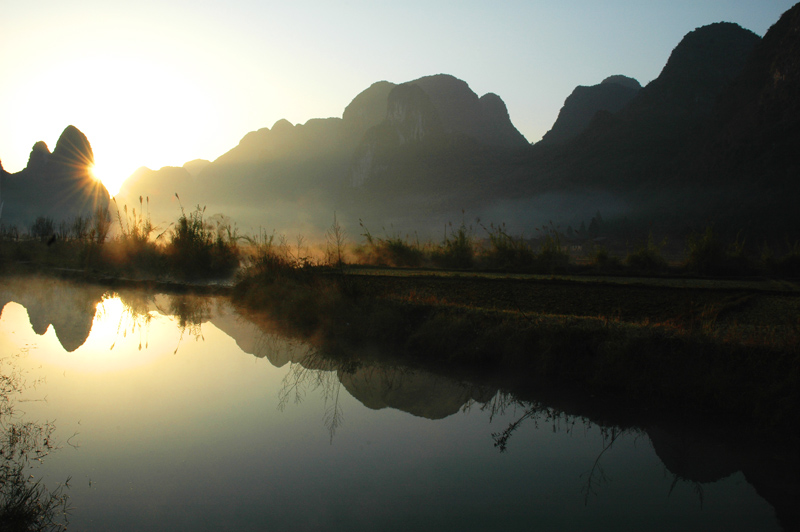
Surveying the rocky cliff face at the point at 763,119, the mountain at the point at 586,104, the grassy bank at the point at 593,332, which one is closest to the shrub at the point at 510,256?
the grassy bank at the point at 593,332

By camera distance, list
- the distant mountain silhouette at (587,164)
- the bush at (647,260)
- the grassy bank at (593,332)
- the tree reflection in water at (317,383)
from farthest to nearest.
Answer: the distant mountain silhouette at (587,164)
the bush at (647,260)
the tree reflection in water at (317,383)
the grassy bank at (593,332)

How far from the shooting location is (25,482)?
361 cm

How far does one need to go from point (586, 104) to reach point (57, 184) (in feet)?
363

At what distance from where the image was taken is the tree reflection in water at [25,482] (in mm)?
3113

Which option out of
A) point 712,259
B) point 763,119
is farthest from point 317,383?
point 763,119

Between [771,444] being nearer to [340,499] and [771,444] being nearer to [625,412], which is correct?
[625,412]

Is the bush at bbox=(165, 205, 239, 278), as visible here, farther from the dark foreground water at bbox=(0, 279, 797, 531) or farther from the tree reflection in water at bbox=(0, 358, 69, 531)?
the tree reflection in water at bbox=(0, 358, 69, 531)

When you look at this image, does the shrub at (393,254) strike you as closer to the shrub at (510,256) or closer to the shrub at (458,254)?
the shrub at (458,254)

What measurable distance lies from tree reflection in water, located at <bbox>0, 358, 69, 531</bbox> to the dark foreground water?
9 centimetres

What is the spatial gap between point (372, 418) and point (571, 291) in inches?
212

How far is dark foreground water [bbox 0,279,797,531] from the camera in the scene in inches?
135

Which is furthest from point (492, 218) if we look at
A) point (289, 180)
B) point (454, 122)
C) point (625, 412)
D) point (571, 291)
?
point (454, 122)

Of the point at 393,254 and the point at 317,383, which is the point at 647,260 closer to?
the point at 393,254

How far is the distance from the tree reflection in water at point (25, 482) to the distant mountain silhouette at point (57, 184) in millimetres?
92875
